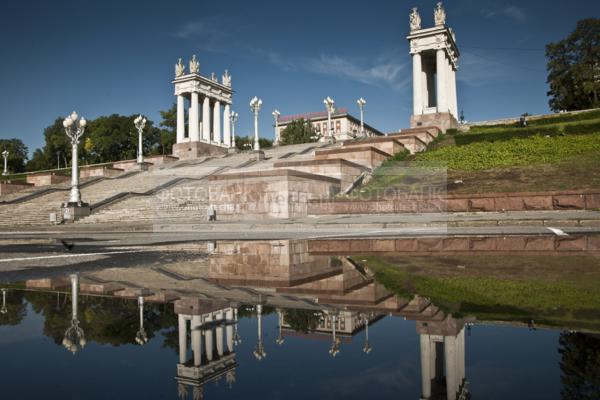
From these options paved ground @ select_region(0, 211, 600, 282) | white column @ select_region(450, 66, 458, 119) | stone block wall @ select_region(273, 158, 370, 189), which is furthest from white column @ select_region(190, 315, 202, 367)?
white column @ select_region(450, 66, 458, 119)

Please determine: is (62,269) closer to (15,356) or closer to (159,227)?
(15,356)

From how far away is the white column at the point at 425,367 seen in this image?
1.91m

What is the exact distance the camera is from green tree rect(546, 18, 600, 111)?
53.8 m

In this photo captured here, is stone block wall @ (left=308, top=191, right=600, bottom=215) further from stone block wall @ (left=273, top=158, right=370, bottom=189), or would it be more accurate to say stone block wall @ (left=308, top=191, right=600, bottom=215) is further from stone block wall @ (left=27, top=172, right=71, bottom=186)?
stone block wall @ (left=27, top=172, right=71, bottom=186)

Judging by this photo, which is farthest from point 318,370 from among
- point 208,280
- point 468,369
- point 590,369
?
point 208,280

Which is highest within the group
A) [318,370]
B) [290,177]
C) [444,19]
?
[444,19]

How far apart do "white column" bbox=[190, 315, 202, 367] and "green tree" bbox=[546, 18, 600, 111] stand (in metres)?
60.5

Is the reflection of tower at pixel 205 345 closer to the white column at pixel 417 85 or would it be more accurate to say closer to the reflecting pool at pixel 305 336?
the reflecting pool at pixel 305 336

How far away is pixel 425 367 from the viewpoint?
212cm

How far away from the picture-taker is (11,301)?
3.91 meters

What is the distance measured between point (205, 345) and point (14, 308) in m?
2.12

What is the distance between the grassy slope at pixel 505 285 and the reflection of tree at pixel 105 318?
6.29 feet

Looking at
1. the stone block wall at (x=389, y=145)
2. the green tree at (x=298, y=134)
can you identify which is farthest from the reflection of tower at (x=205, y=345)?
the green tree at (x=298, y=134)

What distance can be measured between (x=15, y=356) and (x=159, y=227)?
1747cm
